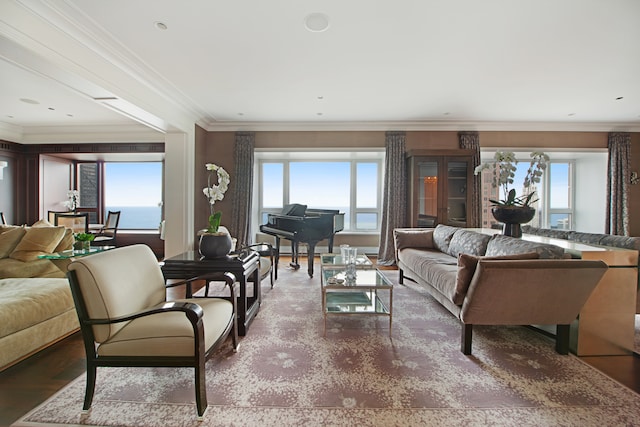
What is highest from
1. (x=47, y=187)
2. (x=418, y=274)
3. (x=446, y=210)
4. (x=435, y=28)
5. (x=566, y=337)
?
Answer: (x=435, y=28)

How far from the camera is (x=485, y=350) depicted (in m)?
2.10

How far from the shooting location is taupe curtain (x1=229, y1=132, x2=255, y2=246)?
5.28 meters

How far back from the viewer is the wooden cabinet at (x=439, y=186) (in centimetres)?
489

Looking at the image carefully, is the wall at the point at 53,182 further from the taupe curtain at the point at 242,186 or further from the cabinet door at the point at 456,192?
the cabinet door at the point at 456,192

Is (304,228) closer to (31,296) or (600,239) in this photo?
(31,296)

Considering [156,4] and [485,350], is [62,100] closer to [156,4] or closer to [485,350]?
[156,4]

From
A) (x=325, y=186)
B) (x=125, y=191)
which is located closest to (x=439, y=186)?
(x=325, y=186)

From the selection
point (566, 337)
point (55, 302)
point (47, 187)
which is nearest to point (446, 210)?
point (566, 337)

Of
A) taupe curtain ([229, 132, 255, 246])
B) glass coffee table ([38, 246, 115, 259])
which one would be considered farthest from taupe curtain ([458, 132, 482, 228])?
glass coffee table ([38, 246, 115, 259])

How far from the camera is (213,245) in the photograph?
234 cm

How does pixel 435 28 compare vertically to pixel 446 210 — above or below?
above

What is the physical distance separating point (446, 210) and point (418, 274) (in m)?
2.31

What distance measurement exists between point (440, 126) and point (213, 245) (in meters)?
4.74

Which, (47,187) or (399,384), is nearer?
(399,384)
